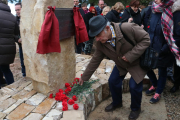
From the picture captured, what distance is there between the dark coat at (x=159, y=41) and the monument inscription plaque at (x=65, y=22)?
1505 mm

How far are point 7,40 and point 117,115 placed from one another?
262 centimetres

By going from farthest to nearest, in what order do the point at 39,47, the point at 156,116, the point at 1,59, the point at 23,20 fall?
1. the point at 1,59
2. the point at 156,116
3. the point at 23,20
4. the point at 39,47

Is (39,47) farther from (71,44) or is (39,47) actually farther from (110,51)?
(110,51)

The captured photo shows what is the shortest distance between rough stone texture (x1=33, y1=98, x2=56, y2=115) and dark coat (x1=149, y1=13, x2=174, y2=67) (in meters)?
2.08

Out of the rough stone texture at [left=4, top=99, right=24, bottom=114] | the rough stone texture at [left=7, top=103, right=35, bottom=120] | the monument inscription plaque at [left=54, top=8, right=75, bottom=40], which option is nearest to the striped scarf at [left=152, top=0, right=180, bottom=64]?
the monument inscription plaque at [left=54, top=8, right=75, bottom=40]

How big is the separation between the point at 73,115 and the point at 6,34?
213 cm

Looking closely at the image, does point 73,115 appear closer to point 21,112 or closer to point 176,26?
point 21,112

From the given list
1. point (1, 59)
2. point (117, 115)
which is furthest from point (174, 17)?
point (1, 59)

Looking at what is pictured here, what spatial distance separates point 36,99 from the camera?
287cm

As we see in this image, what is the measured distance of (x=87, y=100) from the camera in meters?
2.90

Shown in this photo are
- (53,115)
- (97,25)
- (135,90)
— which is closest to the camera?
(97,25)

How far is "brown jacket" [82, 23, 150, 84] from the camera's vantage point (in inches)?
93.0

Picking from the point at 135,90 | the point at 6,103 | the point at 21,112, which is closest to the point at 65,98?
the point at 21,112

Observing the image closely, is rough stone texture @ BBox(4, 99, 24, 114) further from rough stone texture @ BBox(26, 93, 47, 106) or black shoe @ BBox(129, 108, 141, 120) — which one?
black shoe @ BBox(129, 108, 141, 120)
